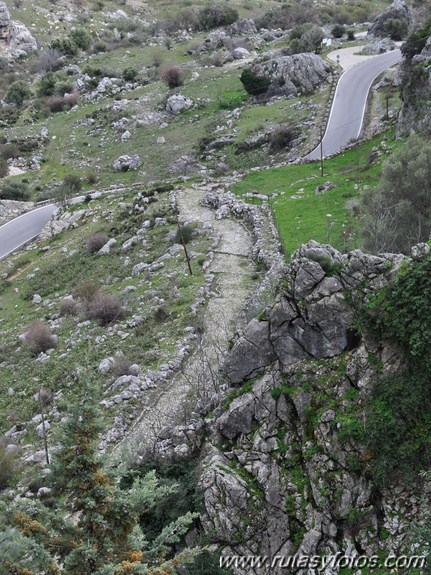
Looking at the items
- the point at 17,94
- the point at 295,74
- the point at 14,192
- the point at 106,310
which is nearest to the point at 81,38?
the point at 17,94

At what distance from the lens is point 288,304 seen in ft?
55.3

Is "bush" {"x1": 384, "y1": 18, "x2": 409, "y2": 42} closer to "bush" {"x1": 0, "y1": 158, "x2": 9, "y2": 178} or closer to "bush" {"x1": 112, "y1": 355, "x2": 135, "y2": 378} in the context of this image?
"bush" {"x1": 0, "y1": 158, "x2": 9, "y2": 178}

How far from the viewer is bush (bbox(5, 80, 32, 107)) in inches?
3017

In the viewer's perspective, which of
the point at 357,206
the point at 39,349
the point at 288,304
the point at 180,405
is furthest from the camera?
the point at 357,206

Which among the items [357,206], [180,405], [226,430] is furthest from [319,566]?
[357,206]

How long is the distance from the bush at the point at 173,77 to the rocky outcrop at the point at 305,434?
5837 cm

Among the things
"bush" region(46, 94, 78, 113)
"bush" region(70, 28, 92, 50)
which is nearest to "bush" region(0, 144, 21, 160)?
"bush" region(46, 94, 78, 113)

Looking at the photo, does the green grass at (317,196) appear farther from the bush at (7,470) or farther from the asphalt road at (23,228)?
the asphalt road at (23,228)

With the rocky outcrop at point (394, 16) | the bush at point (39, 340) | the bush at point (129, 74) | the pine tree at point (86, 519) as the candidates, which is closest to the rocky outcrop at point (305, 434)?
the pine tree at point (86, 519)

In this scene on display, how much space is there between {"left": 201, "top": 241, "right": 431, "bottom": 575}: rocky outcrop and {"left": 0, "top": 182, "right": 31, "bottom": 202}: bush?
44.2m

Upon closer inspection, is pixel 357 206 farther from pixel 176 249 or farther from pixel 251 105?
pixel 251 105

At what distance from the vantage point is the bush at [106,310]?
2908 centimetres

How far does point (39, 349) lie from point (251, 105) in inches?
1643

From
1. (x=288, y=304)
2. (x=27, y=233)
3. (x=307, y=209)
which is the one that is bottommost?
(x=27, y=233)
